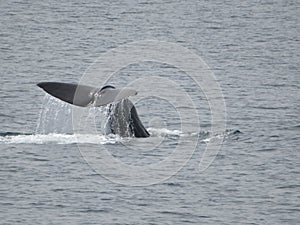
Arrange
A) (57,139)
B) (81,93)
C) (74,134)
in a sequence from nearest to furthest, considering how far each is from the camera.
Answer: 1. (81,93)
2. (57,139)
3. (74,134)

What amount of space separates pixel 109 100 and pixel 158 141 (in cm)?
327

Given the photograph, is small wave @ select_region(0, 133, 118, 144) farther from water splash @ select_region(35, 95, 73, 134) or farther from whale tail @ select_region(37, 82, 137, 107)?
whale tail @ select_region(37, 82, 137, 107)

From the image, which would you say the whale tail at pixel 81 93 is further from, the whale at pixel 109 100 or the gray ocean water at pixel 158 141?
the gray ocean water at pixel 158 141

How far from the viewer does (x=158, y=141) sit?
21562 millimetres

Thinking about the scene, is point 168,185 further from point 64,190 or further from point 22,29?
point 22,29

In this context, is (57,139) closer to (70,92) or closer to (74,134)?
(74,134)

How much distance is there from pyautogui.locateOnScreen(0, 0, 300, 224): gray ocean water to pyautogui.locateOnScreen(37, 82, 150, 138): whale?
0.26 m

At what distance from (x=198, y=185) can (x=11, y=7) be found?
1633 inches

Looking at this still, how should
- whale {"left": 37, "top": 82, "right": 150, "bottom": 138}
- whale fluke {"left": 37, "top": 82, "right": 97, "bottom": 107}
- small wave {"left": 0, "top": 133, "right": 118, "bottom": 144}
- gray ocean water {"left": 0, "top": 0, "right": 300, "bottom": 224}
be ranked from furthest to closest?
small wave {"left": 0, "top": 133, "right": 118, "bottom": 144} → whale fluke {"left": 37, "top": 82, "right": 97, "bottom": 107} → whale {"left": 37, "top": 82, "right": 150, "bottom": 138} → gray ocean water {"left": 0, "top": 0, "right": 300, "bottom": 224}

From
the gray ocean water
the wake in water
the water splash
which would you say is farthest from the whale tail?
the water splash

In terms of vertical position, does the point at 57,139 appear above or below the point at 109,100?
below

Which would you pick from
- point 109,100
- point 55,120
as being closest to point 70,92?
point 109,100

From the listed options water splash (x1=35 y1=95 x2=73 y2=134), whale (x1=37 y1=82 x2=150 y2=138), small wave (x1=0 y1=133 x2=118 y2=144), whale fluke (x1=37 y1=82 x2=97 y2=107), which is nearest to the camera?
whale (x1=37 y1=82 x2=150 y2=138)

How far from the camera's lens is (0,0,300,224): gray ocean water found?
1728 cm
